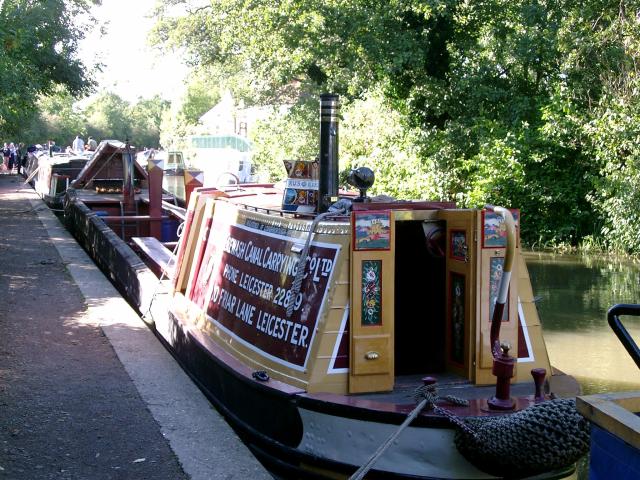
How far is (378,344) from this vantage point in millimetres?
5430

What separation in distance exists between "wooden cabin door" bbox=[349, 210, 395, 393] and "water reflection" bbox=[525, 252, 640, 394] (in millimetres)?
1322

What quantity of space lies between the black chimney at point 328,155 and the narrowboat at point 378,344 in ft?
0.04

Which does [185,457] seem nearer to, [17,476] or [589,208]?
[17,476]

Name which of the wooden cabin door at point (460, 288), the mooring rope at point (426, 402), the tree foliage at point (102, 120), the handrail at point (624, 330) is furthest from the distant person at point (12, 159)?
the handrail at point (624, 330)

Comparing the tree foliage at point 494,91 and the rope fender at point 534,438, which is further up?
the tree foliage at point 494,91

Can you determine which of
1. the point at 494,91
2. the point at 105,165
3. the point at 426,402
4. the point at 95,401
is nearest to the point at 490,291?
the point at 426,402

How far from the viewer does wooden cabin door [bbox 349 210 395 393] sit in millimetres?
5328

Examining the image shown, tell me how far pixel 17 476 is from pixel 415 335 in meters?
3.18

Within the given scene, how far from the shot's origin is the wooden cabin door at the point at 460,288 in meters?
5.54

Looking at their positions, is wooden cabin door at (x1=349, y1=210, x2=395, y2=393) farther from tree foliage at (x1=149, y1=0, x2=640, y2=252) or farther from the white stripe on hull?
tree foliage at (x1=149, y1=0, x2=640, y2=252)

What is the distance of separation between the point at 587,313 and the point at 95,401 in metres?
9.30

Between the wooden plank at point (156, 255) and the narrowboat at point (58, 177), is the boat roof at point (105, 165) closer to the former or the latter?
the narrowboat at point (58, 177)

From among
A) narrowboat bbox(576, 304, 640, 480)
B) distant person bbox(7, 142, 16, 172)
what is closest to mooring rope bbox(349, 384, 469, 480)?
narrowboat bbox(576, 304, 640, 480)

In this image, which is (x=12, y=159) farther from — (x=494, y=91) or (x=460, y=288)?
(x=460, y=288)
